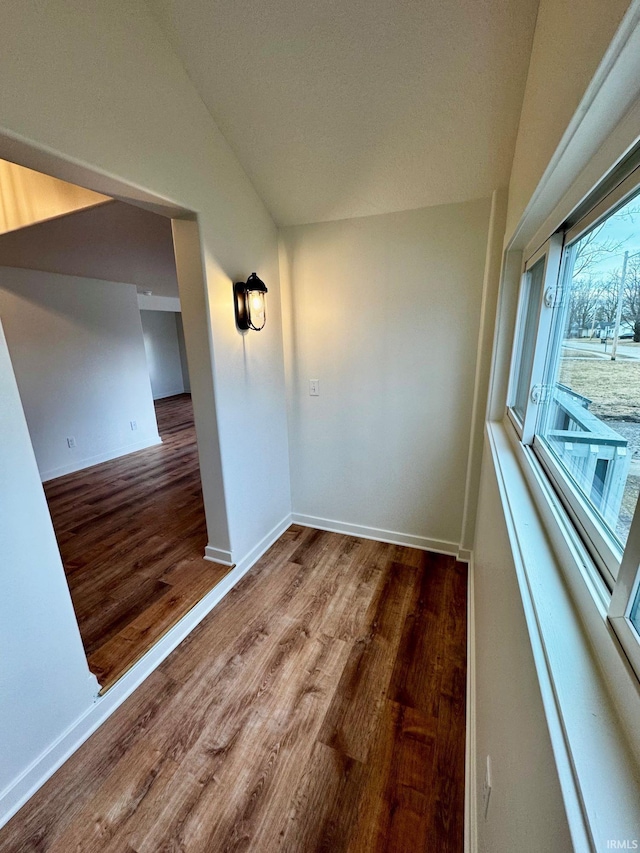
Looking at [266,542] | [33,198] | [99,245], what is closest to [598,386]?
[266,542]

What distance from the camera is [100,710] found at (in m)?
1.49

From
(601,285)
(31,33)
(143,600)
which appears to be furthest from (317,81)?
(143,600)

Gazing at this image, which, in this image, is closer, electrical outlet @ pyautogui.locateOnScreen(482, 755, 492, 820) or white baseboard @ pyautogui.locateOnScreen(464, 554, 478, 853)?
electrical outlet @ pyautogui.locateOnScreen(482, 755, 492, 820)

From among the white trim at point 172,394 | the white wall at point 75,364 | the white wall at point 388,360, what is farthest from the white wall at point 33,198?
the white trim at point 172,394

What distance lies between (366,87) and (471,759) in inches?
110

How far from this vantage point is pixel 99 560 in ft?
8.22

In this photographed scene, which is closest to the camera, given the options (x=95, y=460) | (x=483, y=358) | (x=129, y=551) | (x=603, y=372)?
(x=603, y=372)

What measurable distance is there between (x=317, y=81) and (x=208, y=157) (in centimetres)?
65

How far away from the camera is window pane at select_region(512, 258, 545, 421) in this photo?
1.67 metres

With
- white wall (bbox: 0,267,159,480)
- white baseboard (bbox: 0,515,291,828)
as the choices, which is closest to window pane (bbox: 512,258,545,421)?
white baseboard (bbox: 0,515,291,828)

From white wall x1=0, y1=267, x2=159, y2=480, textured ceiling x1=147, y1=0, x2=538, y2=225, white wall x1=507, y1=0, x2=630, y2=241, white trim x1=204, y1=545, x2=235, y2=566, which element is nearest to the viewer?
white wall x1=507, y1=0, x2=630, y2=241

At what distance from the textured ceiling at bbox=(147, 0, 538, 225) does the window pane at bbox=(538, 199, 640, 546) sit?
0.89 m

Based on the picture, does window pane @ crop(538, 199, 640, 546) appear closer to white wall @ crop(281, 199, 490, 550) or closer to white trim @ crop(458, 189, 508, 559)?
white trim @ crop(458, 189, 508, 559)

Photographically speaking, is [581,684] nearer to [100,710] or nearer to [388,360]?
[100,710]
